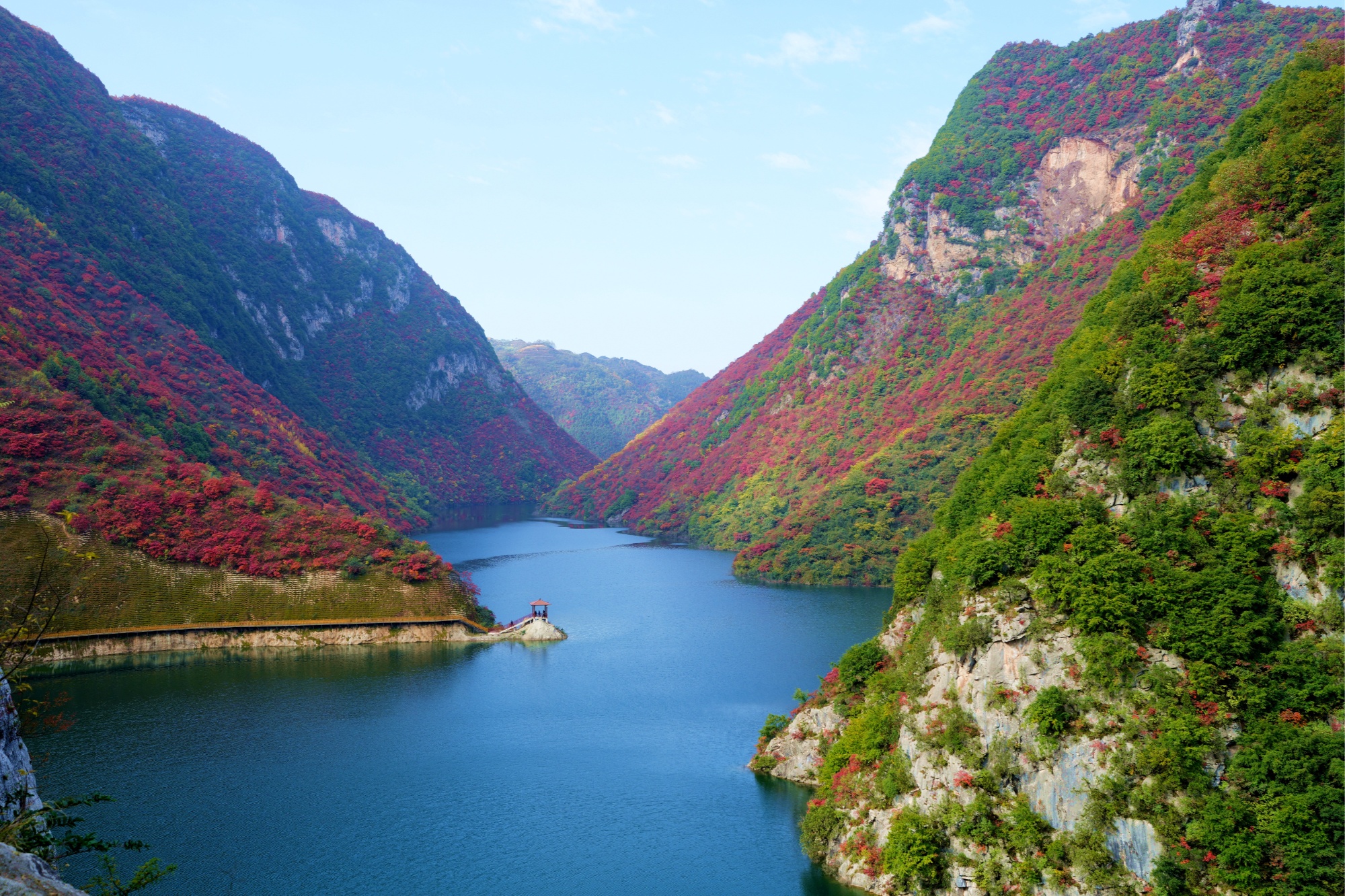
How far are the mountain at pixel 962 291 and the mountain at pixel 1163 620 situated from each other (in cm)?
6139

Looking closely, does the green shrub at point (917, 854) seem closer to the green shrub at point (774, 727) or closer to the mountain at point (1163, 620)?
the mountain at point (1163, 620)

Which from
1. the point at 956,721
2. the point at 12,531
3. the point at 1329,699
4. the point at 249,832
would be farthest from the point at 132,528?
the point at 1329,699

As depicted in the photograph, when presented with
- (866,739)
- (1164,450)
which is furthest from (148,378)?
(1164,450)

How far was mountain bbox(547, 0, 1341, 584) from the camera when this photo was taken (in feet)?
354

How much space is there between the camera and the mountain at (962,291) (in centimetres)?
10781

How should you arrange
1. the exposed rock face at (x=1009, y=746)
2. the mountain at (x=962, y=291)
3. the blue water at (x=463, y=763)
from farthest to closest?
the mountain at (x=962, y=291)
the blue water at (x=463, y=763)
the exposed rock face at (x=1009, y=746)

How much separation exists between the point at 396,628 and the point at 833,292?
110m

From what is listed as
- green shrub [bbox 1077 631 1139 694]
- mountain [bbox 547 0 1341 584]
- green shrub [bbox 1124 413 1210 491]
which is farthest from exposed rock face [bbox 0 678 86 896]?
mountain [bbox 547 0 1341 584]

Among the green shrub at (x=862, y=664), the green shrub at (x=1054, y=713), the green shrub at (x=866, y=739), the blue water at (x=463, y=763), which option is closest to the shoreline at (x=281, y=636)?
the blue water at (x=463, y=763)

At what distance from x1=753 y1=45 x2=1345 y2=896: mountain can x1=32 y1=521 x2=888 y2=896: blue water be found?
22.9 ft

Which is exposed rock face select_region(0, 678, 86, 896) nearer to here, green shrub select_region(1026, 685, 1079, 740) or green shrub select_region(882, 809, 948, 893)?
green shrub select_region(882, 809, 948, 893)

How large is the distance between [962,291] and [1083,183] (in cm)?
2345

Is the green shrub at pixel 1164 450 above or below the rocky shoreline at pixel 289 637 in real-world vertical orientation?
above

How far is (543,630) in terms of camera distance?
7794cm
